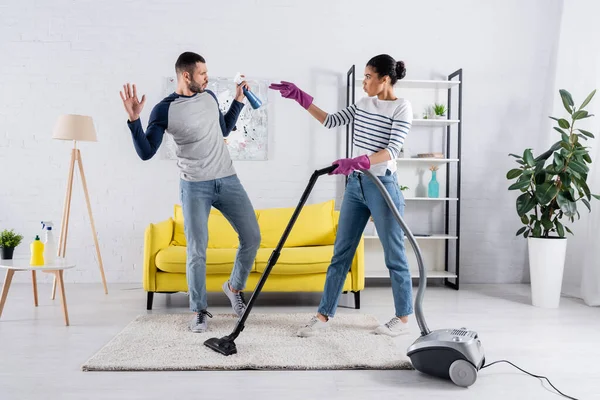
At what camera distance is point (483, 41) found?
5.00 m

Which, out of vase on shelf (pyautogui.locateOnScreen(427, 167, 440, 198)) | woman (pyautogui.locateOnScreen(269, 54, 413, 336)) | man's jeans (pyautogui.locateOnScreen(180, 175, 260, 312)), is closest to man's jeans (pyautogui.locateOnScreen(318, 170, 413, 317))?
woman (pyautogui.locateOnScreen(269, 54, 413, 336))

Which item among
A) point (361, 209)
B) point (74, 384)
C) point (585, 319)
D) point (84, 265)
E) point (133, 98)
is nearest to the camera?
point (74, 384)

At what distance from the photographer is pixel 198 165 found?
2975mm

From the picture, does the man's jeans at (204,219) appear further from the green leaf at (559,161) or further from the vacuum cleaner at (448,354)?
the green leaf at (559,161)

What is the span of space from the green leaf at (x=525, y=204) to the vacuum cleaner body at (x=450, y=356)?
2034 mm

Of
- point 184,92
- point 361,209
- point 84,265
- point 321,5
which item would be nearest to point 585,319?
point 361,209

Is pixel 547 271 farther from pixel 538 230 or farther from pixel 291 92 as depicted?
pixel 291 92

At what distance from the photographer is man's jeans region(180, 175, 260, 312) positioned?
9.75ft

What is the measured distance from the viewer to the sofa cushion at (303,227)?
166 inches

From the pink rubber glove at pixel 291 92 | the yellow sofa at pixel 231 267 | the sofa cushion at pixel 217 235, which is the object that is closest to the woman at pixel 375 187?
the pink rubber glove at pixel 291 92

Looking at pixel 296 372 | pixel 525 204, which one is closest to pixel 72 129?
pixel 296 372

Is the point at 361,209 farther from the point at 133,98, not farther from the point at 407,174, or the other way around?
the point at 407,174

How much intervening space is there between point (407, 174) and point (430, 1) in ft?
5.12

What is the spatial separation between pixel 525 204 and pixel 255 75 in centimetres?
246
